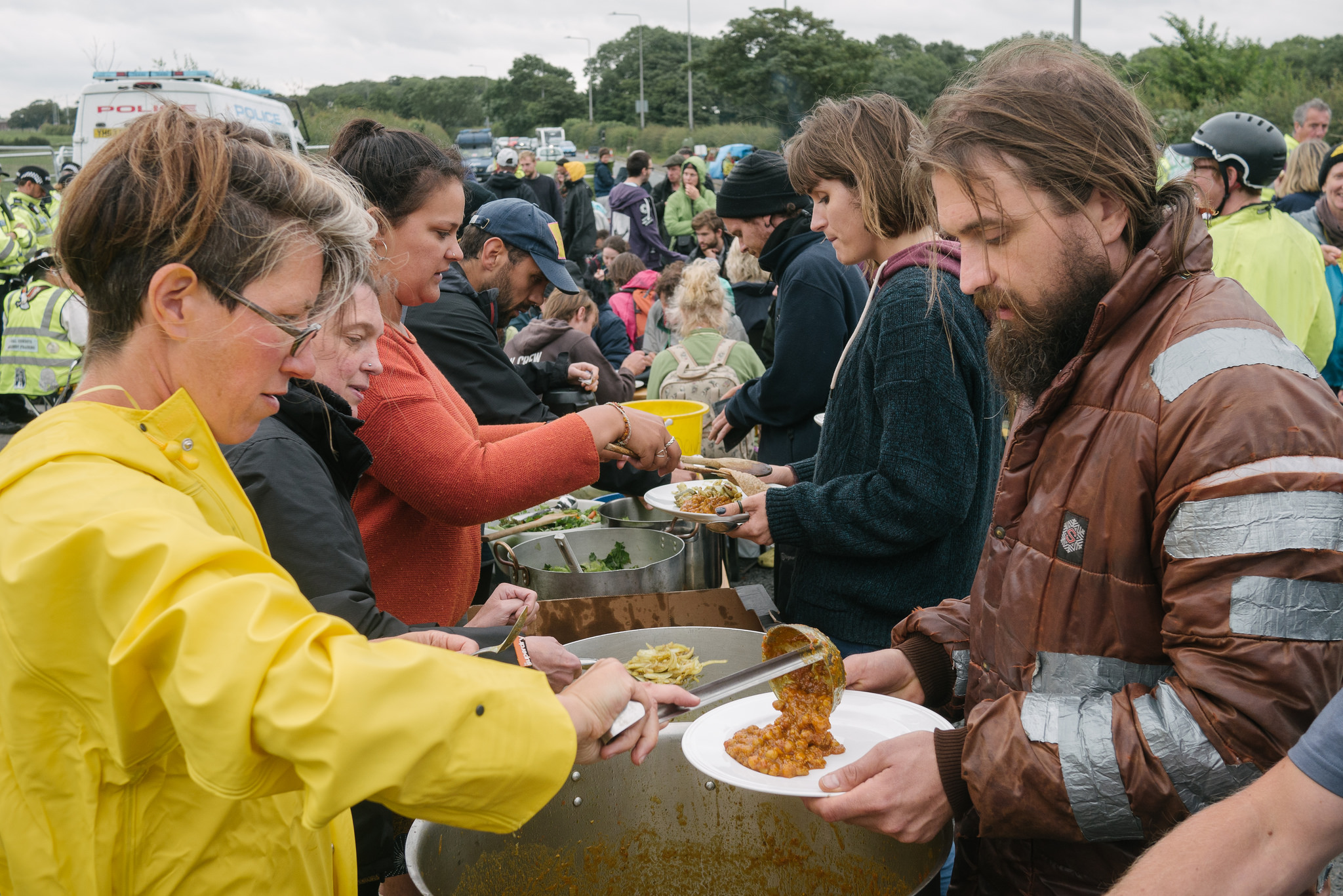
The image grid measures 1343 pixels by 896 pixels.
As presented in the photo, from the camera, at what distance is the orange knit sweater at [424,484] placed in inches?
91.9

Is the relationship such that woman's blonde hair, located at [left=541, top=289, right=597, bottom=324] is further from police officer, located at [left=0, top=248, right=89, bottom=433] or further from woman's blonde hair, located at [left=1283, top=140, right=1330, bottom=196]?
woman's blonde hair, located at [left=1283, top=140, right=1330, bottom=196]

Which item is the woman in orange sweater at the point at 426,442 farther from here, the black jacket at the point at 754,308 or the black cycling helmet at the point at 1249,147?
the black jacket at the point at 754,308

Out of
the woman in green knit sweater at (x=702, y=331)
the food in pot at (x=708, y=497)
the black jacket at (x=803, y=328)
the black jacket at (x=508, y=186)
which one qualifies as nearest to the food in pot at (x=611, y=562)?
the food in pot at (x=708, y=497)

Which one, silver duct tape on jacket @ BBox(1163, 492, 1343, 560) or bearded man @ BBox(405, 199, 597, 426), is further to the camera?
bearded man @ BBox(405, 199, 597, 426)

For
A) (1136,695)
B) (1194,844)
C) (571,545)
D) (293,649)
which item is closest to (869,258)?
(571,545)

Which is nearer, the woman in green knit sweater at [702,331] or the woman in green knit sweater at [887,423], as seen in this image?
the woman in green knit sweater at [887,423]

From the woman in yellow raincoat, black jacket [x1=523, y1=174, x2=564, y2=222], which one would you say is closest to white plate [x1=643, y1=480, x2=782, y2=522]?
the woman in yellow raincoat

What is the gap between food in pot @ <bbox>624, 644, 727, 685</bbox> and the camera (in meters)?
2.27

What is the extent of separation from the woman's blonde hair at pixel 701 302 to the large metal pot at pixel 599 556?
2.82 meters

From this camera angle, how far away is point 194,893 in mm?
1153

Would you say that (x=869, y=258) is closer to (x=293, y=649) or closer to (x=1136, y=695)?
(x=1136, y=695)

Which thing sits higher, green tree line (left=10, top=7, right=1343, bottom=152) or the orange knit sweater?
green tree line (left=10, top=7, right=1343, bottom=152)

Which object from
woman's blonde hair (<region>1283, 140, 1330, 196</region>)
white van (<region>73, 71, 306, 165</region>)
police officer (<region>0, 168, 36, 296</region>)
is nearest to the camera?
woman's blonde hair (<region>1283, 140, 1330, 196</region>)

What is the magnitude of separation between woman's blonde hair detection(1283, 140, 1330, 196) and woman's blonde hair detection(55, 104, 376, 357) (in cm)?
847
